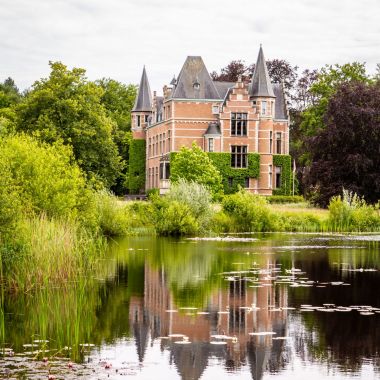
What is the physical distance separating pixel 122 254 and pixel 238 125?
46.3 m

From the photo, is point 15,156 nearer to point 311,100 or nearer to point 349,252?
point 349,252

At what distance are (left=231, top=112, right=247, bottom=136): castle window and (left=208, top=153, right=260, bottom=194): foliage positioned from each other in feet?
6.93

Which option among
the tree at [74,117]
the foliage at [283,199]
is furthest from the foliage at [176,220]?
the foliage at [283,199]

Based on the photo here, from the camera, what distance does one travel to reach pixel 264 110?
74688mm

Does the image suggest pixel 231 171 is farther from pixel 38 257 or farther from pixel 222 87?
pixel 38 257

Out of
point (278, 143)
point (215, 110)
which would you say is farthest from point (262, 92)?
point (278, 143)

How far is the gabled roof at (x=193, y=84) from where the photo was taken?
243 ft

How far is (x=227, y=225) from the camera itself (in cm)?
4444

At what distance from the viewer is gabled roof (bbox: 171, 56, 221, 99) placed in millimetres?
74062

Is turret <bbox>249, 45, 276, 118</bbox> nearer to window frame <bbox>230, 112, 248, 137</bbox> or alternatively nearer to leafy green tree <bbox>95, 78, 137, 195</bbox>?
Result: window frame <bbox>230, 112, 248, 137</bbox>

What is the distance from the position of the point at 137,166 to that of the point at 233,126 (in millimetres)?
13802

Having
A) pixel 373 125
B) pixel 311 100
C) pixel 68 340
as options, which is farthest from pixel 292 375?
pixel 311 100

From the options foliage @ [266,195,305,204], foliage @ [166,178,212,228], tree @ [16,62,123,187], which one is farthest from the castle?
foliage @ [166,178,212,228]

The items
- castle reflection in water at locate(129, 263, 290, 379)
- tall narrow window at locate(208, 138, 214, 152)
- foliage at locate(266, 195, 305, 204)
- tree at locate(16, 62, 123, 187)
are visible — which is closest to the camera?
castle reflection in water at locate(129, 263, 290, 379)
